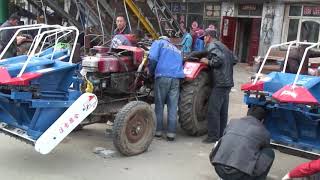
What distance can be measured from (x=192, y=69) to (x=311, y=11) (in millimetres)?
13606

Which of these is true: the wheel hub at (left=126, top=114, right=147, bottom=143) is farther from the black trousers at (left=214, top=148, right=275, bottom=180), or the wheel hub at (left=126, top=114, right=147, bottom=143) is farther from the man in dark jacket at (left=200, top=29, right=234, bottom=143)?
the black trousers at (left=214, top=148, right=275, bottom=180)

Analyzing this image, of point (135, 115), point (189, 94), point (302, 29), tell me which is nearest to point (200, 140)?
point (189, 94)

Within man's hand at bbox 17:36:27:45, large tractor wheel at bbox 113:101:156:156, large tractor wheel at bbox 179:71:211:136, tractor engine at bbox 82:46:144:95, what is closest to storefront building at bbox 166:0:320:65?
man's hand at bbox 17:36:27:45

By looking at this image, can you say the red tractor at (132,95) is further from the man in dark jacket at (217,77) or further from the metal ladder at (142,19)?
the metal ladder at (142,19)

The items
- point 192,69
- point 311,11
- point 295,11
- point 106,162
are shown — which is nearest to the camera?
point 106,162

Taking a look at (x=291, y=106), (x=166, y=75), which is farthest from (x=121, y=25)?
(x=291, y=106)

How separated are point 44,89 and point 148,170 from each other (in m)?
1.58

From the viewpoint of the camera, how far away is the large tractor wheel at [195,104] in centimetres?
771

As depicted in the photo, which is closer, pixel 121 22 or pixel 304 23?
pixel 121 22

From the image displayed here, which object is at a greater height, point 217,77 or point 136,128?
point 217,77

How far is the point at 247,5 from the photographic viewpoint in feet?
70.5

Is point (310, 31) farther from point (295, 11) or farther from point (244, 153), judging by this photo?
point (244, 153)

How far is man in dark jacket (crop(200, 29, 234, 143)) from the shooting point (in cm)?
745

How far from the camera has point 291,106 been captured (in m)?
5.21
